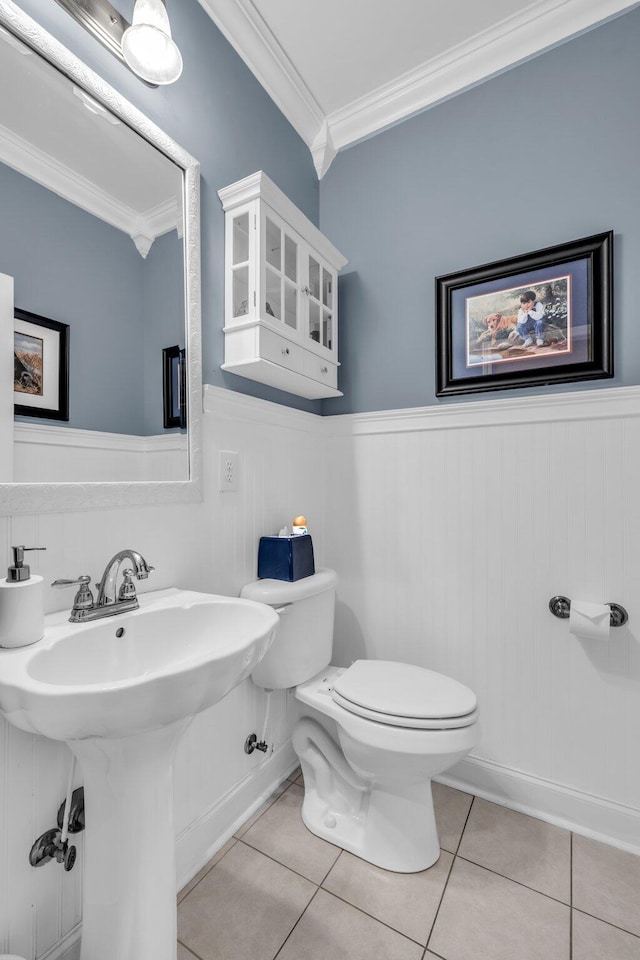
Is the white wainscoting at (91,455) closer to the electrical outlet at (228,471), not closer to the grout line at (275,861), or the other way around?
the electrical outlet at (228,471)

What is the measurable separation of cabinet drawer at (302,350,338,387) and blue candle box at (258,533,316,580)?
1.92ft

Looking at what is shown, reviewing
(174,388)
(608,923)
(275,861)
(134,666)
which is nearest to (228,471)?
(174,388)

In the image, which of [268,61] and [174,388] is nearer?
[174,388]

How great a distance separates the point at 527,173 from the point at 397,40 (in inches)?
25.7

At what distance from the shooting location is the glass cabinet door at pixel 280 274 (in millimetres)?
1399

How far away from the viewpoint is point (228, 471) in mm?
1374

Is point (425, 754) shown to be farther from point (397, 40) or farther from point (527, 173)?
point (397, 40)

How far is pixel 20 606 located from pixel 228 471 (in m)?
0.69

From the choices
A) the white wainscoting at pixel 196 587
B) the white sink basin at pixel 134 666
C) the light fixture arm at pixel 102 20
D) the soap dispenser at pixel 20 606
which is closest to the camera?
the white sink basin at pixel 134 666

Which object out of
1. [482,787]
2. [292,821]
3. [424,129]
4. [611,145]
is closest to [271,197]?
[424,129]

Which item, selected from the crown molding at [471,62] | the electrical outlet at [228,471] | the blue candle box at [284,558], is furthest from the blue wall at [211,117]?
the blue candle box at [284,558]

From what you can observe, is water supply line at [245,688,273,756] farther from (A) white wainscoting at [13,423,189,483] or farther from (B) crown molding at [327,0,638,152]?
(B) crown molding at [327,0,638,152]

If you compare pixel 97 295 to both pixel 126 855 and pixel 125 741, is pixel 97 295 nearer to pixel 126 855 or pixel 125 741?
pixel 125 741

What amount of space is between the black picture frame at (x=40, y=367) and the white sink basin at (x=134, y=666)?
43 cm
